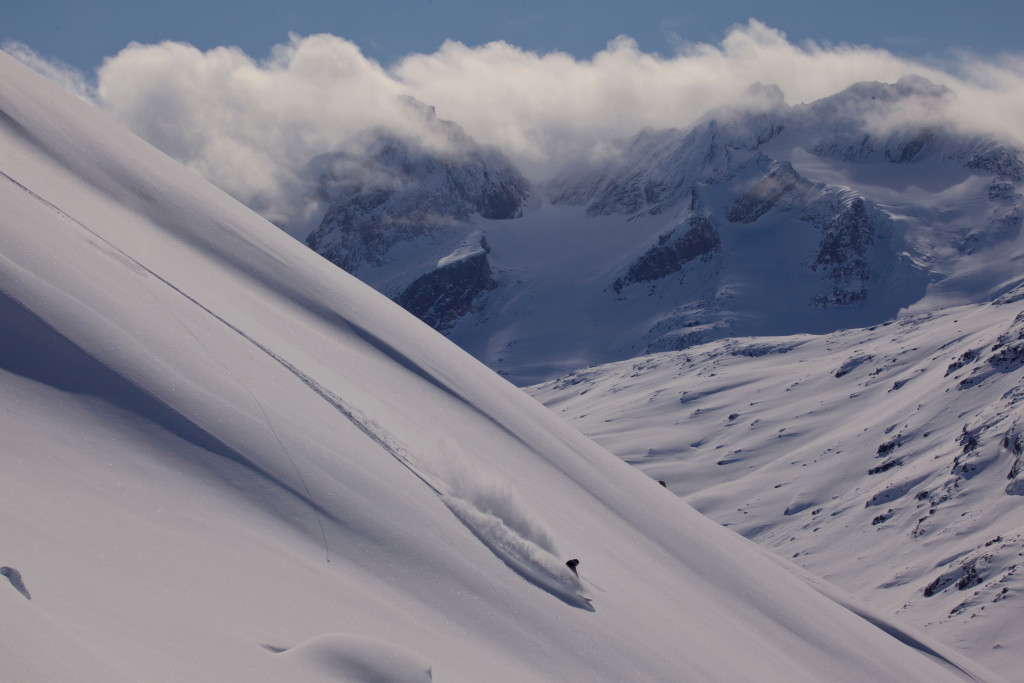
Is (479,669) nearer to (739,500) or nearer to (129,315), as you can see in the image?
(129,315)

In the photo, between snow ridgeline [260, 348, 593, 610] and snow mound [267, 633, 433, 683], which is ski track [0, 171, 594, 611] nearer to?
snow ridgeline [260, 348, 593, 610]

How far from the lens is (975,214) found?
652 ft

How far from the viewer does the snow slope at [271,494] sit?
662cm

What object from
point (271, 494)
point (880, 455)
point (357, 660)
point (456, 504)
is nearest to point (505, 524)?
point (456, 504)

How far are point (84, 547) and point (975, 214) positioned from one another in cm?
22366

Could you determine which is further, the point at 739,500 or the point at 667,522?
the point at 739,500

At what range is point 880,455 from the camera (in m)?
76.3

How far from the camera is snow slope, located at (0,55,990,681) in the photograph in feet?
21.7

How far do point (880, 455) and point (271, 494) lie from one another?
252 feet

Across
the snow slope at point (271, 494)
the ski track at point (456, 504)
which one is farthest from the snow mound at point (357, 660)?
the ski track at point (456, 504)

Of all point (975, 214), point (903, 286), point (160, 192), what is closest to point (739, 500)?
point (160, 192)

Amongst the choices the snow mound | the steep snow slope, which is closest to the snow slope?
the snow mound

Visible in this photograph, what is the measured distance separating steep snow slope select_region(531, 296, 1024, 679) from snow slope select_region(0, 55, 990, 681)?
3689cm

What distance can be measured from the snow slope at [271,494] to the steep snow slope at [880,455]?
36.9 metres
